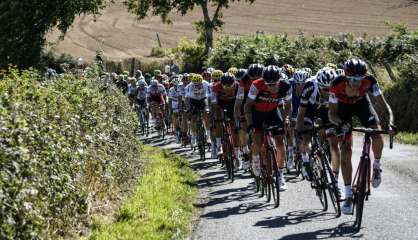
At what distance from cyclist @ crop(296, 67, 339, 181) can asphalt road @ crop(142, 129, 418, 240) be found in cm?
77

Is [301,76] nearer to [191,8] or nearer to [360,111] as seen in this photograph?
[360,111]

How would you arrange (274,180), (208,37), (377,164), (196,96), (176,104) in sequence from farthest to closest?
(208,37) → (176,104) → (196,96) → (274,180) → (377,164)

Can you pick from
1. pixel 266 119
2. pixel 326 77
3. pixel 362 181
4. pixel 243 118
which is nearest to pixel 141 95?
pixel 243 118

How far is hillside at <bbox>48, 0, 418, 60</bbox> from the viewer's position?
62.1 meters

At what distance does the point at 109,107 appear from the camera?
1295cm

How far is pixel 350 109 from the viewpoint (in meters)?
9.95

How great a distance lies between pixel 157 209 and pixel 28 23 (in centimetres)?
3410

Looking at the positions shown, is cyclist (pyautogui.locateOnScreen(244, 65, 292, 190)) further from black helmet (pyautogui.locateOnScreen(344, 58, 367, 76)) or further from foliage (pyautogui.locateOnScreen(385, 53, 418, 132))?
foliage (pyautogui.locateOnScreen(385, 53, 418, 132))

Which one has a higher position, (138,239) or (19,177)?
(19,177)

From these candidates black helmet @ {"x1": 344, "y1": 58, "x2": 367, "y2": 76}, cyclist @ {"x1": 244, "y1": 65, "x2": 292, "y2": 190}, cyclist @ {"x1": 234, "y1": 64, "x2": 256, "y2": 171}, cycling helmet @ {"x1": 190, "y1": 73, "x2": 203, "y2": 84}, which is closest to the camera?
black helmet @ {"x1": 344, "y1": 58, "x2": 367, "y2": 76}

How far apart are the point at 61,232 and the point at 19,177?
92.0 inches

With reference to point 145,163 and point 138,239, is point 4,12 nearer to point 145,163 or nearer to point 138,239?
point 145,163

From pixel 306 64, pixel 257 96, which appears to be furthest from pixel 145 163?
pixel 306 64

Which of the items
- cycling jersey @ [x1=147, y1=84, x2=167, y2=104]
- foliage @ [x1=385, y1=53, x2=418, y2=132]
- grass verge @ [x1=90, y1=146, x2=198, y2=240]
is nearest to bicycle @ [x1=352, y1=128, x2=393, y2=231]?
grass verge @ [x1=90, y1=146, x2=198, y2=240]
